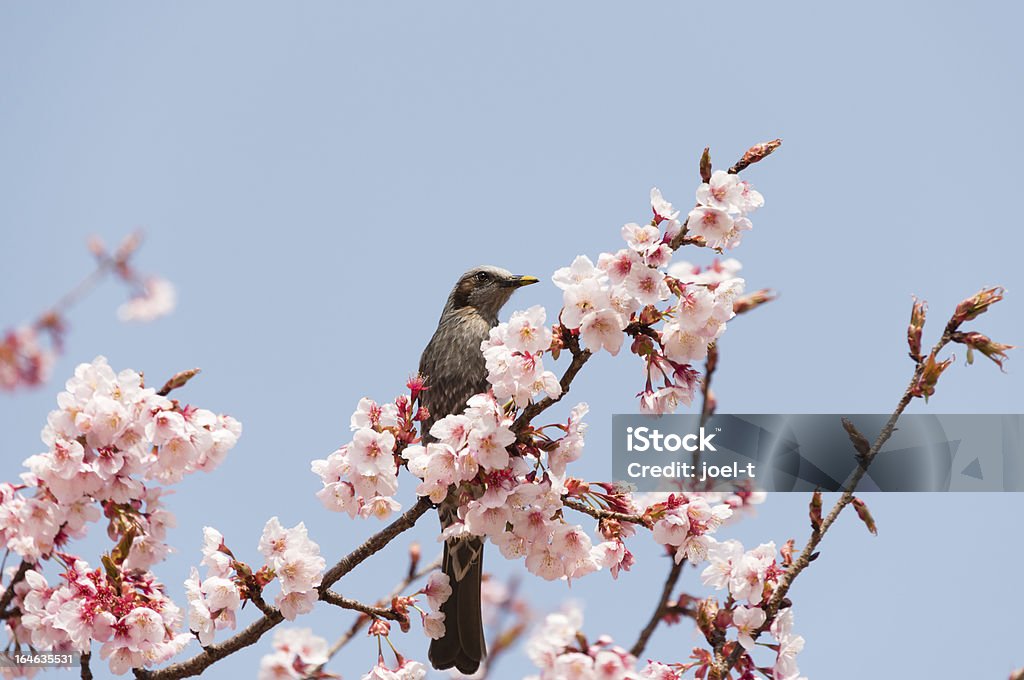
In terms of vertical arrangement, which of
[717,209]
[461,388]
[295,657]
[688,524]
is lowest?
[295,657]

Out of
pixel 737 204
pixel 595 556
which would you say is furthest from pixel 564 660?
pixel 737 204

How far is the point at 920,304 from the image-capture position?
9.52 feet

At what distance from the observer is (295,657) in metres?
3.66

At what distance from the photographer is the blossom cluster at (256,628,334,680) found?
3.47 metres

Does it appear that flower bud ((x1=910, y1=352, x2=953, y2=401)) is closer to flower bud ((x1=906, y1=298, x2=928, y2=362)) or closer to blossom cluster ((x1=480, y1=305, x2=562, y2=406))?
flower bud ((x1=906, y1=298, x2=928, y2=362))

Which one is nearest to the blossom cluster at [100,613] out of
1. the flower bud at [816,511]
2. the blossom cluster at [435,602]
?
Answer: the blossom cluster at [435,602]

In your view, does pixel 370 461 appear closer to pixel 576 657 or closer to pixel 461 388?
pixel 576 657

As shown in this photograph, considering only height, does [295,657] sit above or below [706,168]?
below

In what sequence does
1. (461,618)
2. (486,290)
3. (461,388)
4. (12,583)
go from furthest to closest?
(486,290) → (461,388) → (461,618) → (12,583)

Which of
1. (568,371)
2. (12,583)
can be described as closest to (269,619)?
(12,583)

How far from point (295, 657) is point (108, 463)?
1164 millimetres

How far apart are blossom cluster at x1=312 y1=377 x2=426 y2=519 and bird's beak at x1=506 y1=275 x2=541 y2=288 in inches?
83.0

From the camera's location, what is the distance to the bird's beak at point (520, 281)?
17.0 feet

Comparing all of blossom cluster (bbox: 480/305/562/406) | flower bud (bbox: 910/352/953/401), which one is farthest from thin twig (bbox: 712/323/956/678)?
blossom cluster (bbox: 480/305/562/406)
